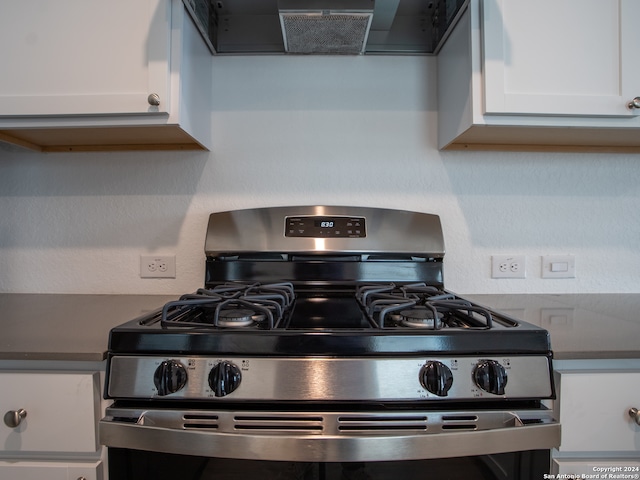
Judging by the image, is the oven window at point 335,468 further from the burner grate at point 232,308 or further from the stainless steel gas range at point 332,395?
the burner grate at point 232,308

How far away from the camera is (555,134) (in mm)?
1132

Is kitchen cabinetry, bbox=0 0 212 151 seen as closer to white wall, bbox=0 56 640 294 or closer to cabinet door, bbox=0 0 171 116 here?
cabinet door, bbox=0 0 171 116

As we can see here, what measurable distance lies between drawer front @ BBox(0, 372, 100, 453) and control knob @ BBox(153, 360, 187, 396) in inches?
6.0

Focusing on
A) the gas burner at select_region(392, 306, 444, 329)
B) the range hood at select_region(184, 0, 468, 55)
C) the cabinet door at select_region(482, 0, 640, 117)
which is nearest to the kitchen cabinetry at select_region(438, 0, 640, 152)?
the cabinet door at select_region(482, 0, 640, 117)

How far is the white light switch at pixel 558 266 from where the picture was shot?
130 cm

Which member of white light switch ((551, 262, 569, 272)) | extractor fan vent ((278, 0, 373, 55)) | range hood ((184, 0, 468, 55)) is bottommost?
white light switch ((551, 262, 569, 272))

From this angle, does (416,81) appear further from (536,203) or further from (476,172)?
(536,203)

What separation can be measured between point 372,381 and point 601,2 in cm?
117

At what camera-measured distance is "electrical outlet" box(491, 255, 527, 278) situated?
130 cm

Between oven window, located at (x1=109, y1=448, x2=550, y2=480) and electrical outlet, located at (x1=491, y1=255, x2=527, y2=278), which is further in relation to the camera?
electrical outlet, located at (x1=491, y1=255, x2=527, y2=278)

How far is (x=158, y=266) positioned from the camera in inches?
50.9

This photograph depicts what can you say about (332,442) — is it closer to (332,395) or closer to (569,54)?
(332,395)

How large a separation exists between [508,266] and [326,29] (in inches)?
38.8

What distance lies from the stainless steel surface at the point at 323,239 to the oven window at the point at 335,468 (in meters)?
0.63
